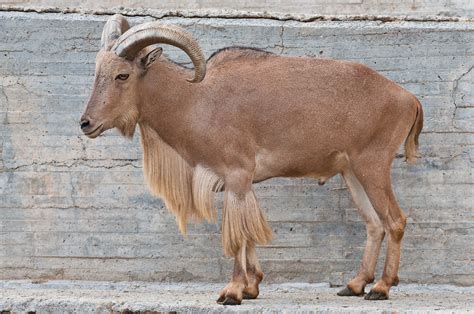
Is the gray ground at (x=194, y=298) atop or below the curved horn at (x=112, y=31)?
below

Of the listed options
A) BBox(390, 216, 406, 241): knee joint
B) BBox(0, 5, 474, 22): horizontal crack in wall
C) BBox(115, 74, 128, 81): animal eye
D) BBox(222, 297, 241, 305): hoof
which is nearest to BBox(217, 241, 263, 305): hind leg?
BBox(222, 297, 241, 305): hoof

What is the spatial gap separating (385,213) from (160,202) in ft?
6.45

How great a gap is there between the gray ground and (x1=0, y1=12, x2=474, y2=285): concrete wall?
13 cm

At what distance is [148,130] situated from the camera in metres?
8.30

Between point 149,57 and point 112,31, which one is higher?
point 112,31

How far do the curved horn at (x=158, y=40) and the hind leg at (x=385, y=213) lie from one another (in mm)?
1391

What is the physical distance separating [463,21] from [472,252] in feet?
5.94

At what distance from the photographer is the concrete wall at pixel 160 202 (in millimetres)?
9172

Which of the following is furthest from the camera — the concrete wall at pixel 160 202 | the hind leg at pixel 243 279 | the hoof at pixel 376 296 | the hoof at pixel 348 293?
the concrete wall at pixel 160 202

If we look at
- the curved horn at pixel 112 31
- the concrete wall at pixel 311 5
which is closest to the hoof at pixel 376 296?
the concrete wall at pixel 311 5

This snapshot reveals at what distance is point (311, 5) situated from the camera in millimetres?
9453

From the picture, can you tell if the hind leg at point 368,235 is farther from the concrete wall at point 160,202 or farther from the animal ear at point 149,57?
the animal ear at point 149,57

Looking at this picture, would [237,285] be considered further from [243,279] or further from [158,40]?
[158,40]

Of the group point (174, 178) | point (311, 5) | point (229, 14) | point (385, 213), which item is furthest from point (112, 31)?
point (385, 213)
